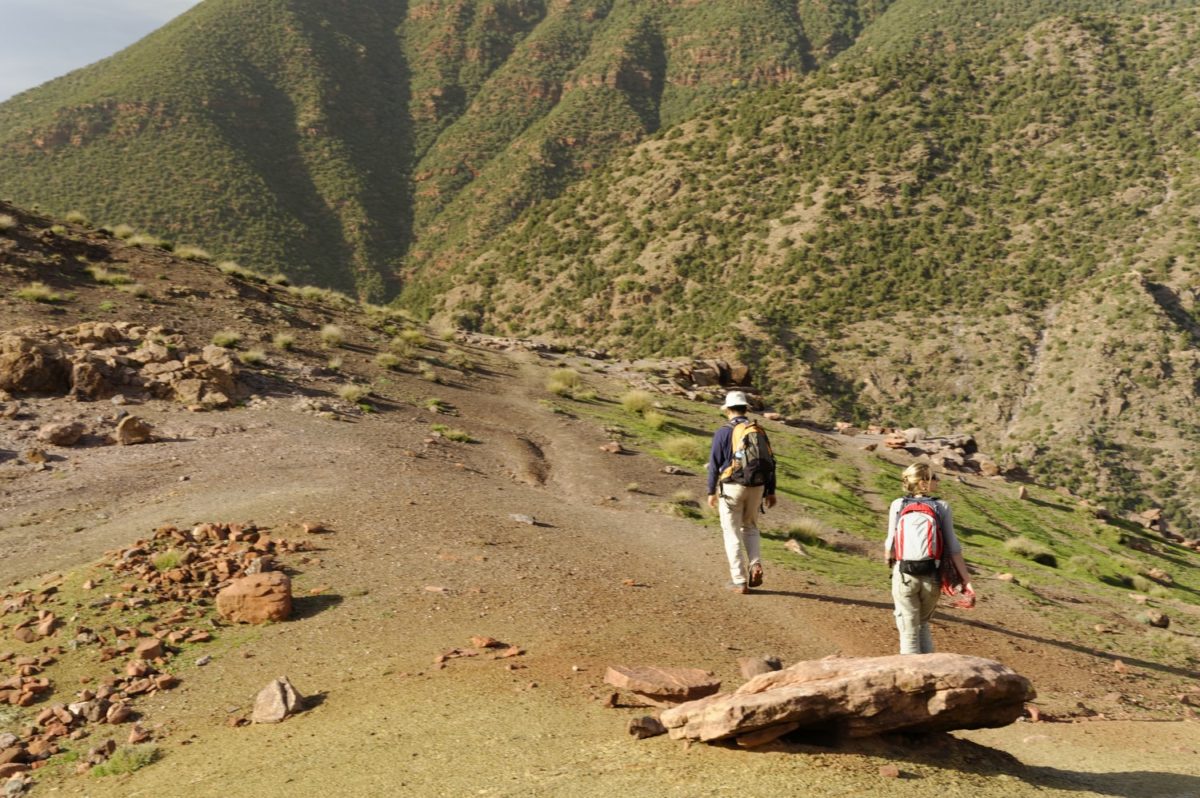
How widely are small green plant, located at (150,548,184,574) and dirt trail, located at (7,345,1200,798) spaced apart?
1321mm

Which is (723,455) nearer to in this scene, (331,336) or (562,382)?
(331,336)

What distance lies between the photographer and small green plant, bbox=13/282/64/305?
18.7 m

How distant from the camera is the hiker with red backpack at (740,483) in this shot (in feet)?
30.4

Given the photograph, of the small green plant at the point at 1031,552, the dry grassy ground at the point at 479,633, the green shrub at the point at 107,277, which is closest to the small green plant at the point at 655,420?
the dry grassy ground at the point at 479,633

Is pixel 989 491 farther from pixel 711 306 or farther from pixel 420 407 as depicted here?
pixel 711 306

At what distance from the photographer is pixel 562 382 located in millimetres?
26406

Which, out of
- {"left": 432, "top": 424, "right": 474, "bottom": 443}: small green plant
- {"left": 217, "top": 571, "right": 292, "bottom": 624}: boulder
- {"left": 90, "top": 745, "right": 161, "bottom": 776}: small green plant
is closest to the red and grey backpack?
{"left": 217, "top": 571, "right": 292, "bottom": 624}: boulder

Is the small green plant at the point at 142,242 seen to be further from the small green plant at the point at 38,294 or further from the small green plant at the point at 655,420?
the small green plant at the point at 655,420

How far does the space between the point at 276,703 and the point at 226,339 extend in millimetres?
15363

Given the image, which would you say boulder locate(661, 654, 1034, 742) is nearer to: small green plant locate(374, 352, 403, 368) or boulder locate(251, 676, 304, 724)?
boulder locate(251, 676, 304, 724)

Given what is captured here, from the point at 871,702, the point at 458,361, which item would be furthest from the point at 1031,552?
the point at 458,361

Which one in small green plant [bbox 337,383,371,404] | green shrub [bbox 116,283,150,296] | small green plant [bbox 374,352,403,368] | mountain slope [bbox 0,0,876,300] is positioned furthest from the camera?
mountain slope [bbox 0,0,876,300]

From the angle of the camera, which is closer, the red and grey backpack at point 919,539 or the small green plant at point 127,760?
the small green plant at point 127,760

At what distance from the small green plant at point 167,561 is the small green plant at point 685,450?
12.7m
